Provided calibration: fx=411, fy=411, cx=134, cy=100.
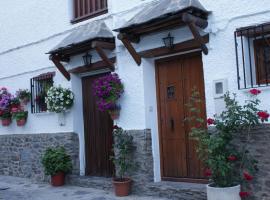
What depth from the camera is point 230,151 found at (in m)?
6.23

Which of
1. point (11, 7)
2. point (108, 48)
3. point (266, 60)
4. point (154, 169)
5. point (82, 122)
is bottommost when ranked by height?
point (154, 169)

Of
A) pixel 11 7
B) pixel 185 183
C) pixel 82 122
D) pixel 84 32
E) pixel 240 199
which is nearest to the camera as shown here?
pixel 240 199

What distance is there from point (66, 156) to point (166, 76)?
123 inches

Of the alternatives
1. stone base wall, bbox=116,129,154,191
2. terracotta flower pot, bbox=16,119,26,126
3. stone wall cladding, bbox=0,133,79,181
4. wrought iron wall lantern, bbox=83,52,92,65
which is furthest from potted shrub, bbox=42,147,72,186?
wrought iron wall lantern, bbox=83,52,92,65

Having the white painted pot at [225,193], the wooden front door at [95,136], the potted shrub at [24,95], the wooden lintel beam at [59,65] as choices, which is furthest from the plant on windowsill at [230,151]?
the potted shrub at [24,95]

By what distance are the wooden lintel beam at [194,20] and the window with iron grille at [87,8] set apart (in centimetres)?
294

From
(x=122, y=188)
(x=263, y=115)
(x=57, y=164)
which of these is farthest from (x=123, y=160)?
(x=263, y=115)

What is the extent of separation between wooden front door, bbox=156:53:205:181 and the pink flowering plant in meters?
0.83

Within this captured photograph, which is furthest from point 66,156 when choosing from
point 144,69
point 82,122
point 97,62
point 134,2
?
point 134,2

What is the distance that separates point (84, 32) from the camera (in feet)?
29.5

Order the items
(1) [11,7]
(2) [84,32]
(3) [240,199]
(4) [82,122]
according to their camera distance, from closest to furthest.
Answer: (3) [240,199] → (2) [84,32] → (4) [82,122] → (1) [11,7]

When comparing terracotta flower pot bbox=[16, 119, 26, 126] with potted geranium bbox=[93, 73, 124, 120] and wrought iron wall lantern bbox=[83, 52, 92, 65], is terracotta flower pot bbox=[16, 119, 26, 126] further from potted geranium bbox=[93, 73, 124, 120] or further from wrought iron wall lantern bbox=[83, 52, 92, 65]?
potted geranium bbox=[93, 73, 124, 120]

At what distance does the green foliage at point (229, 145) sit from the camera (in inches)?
239

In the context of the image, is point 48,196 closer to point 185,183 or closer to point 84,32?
point 185,183
